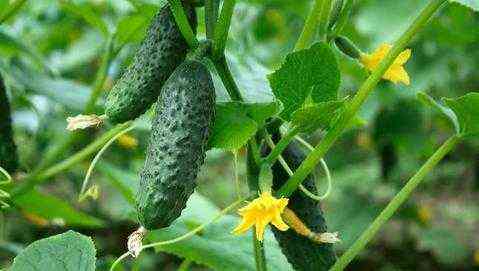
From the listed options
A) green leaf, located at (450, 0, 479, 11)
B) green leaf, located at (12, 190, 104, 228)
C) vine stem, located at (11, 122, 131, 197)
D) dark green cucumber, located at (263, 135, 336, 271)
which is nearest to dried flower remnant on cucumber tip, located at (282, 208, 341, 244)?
dark green cucumber, located at (263, 135, 336, 271)

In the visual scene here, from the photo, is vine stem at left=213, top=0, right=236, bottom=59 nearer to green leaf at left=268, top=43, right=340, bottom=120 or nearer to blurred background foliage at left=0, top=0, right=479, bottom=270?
green leaf at left=268, top=43, right=340, bottom=120

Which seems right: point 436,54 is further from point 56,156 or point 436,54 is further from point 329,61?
point 329,61

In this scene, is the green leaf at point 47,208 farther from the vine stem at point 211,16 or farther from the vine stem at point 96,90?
the vine stem at point 211,16

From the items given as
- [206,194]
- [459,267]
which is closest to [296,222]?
[459,267]

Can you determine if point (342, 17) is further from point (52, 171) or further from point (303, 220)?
point (52, 171)

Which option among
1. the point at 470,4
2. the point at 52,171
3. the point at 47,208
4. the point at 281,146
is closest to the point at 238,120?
the point at 281,146

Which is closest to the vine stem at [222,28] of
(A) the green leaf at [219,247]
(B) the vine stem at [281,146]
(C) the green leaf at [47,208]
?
(B) the vine stem at [281,146]
